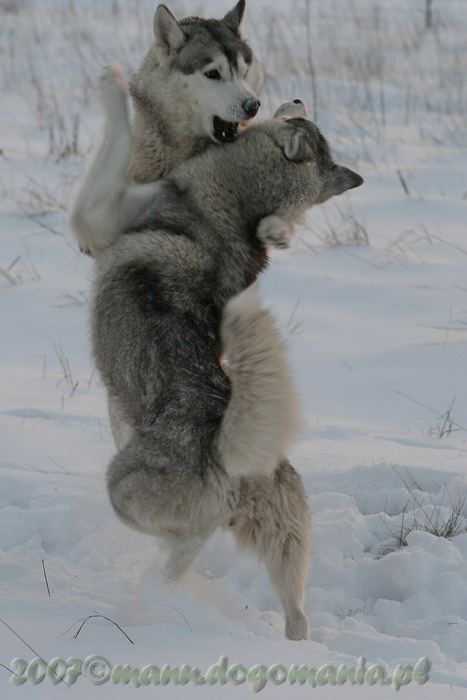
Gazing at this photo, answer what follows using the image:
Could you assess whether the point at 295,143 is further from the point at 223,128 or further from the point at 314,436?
the point at 314,436

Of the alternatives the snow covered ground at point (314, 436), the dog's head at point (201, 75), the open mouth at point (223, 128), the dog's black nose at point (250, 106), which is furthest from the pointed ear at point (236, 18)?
the snow covered ground at point (314, 436)

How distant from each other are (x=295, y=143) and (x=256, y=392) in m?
1.09

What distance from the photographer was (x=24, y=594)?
3.01m

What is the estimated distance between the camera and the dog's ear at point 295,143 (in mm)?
3387

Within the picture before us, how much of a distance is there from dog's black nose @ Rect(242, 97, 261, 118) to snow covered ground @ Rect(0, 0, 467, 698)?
98 cm

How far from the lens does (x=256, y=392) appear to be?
2.74 m

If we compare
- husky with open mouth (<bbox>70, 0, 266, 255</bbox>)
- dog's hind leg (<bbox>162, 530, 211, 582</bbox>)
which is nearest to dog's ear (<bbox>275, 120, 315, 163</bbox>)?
husky with open mouth (<bbox>70, 0, 266, 255</bbox>)

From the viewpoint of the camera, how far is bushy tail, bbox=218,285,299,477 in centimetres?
272

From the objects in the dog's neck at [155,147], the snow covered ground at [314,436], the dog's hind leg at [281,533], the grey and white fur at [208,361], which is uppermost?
the dog's neck at [155,147]

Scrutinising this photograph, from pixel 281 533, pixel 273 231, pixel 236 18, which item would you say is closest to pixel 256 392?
pixel 281 533

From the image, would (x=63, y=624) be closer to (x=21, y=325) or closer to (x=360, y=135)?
(x=21, y=325)

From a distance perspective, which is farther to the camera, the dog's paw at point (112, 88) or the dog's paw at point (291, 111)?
the dog's paw at point (291, 111)

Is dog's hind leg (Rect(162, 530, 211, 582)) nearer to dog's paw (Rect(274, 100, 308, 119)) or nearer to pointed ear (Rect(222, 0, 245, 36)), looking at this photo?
dog's paw (Rect(274, 100, 308, 119))

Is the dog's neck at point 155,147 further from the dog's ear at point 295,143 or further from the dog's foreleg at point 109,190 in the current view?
the dog's ear at point 295,143
